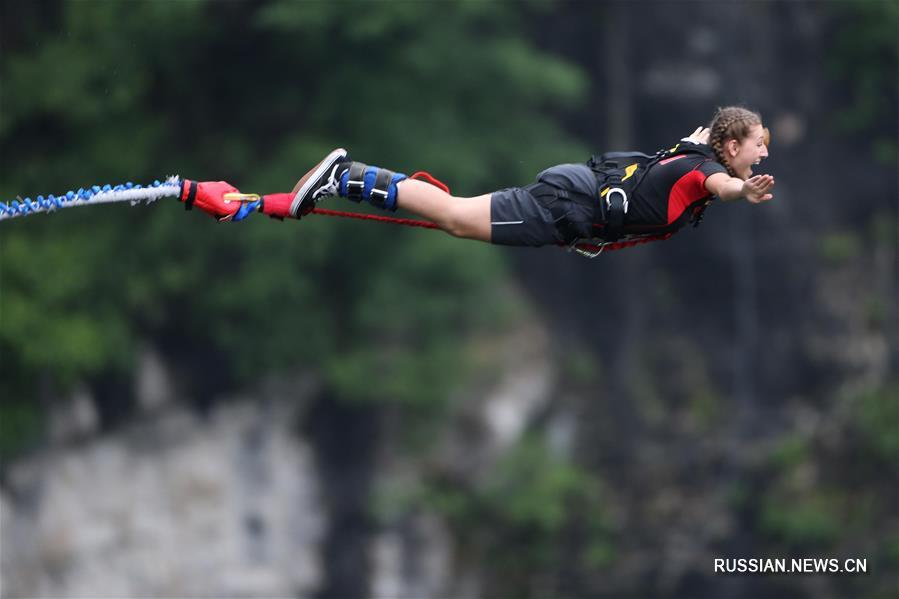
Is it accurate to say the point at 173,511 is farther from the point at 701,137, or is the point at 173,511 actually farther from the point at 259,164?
the point at 701,137

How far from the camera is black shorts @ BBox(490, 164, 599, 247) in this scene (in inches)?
291

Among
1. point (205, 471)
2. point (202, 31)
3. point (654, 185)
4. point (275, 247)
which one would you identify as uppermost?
point (202, 31)

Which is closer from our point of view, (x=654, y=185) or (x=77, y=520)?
(x=654, y=185)

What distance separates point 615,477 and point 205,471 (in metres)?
5.16

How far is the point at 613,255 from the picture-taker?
1970 cm

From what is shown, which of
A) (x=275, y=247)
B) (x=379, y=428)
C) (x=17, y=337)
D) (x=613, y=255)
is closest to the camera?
(x=17, y=337)

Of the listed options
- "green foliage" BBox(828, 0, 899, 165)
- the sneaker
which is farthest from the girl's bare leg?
"green foliage" BBox(828, 0, 899, 165)

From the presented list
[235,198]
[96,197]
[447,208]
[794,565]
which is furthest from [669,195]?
[794,565]

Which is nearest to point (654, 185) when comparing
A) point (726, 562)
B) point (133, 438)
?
point (133, 438)

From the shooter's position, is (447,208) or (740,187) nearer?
(740,187)

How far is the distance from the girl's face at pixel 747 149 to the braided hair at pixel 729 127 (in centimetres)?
2

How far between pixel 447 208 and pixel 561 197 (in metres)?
0.56

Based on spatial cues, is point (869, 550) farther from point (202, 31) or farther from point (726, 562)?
point (202, 31)

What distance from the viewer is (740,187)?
21.8 feet
